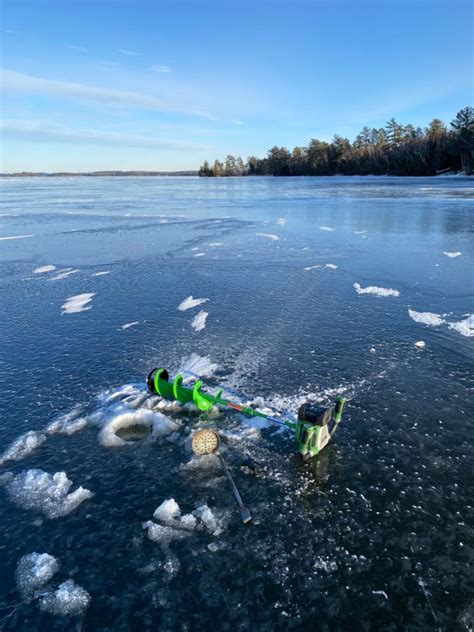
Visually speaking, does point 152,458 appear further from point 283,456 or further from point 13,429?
point 13,429

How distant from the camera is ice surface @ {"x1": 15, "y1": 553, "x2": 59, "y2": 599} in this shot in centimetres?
396

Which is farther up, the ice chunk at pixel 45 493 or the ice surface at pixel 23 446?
the ice surface at pixel 23 446

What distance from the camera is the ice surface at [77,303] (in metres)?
11.2

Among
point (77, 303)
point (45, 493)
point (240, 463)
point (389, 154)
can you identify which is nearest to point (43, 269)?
point (77, 303)

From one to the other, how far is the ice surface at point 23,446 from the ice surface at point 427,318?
337 inches

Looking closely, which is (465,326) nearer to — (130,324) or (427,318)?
(427,318)

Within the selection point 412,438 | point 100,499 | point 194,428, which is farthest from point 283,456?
point 100,499

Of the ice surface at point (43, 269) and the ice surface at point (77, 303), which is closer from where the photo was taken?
the ice surface at point (77, 303)

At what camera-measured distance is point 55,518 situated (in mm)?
4738

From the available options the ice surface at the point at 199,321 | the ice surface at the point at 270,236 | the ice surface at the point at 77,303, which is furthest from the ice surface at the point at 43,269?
the ice surface at the point at 270,236

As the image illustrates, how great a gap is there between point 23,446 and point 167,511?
2.64 m

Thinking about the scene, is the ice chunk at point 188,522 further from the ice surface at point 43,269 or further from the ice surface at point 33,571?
the ice surface at point 43,269

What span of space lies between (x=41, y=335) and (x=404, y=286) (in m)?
10.5

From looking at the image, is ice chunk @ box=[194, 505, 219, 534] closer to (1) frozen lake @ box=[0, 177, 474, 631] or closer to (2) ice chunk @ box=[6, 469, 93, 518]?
(1) frozen lake @ box=[0, 177, 474, 631]
